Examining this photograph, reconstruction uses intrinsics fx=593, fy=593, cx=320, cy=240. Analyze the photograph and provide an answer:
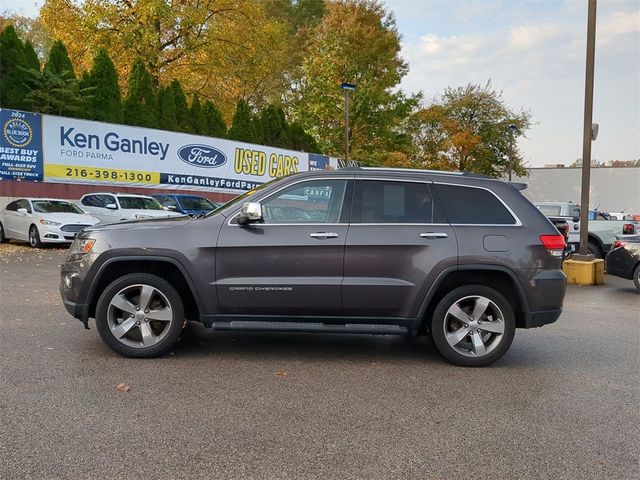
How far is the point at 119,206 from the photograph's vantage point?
18.6 m

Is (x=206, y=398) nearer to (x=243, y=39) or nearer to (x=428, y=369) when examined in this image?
(x=428, y=369)

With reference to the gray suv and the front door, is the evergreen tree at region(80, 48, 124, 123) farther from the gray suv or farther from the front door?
the front door

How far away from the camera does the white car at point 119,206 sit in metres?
18.4

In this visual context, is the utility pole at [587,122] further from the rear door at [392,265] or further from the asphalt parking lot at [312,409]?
the rear door at [392,265]

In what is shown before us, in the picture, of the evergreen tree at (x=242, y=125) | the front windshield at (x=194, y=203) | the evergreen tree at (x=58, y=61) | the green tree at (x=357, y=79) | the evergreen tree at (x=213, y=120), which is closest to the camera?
the front windshield at (x=194, y=203)

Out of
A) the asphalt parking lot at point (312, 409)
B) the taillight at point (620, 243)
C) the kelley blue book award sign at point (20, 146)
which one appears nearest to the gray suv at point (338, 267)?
the asphalt parking lot at point (312, 409)

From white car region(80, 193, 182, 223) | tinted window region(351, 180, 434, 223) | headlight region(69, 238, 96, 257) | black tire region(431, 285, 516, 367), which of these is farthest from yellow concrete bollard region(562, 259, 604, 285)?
white car region(80, 193, 182, 223)

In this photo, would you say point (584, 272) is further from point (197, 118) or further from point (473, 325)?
point (197, 118)

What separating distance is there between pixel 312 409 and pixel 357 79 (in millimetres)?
35462

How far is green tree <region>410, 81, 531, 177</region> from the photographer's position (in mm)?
45781

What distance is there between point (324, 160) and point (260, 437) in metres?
29.2

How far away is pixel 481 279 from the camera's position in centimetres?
564

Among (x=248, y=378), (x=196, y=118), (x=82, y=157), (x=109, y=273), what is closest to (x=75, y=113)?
(x=82, y=157)

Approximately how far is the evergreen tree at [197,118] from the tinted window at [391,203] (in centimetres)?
2417
